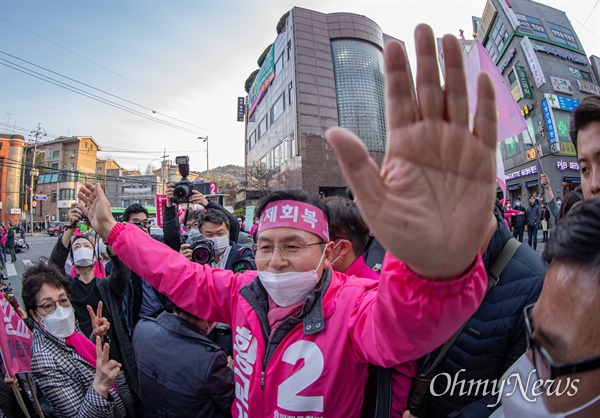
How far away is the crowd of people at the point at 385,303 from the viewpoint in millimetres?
761

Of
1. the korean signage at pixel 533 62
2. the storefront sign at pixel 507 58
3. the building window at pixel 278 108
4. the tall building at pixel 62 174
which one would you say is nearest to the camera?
the korean signage at pixel 533 62

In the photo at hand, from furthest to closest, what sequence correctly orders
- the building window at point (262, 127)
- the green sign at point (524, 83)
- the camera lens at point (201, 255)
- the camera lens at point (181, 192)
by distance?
the building window at point (262, 127) → the green sign at point (524, 83) → the camera lens at point (181, 192) → the camera lens at point (201, 255)

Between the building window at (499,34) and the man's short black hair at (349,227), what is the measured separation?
27.4m

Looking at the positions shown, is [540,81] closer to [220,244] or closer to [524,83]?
[524,83]

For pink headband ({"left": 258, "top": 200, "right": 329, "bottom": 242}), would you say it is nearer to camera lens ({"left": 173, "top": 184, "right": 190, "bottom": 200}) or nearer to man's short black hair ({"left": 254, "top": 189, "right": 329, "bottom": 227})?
man's short black hair ({"left": 254, "top": 189, "right": 329, "bottom": 227})

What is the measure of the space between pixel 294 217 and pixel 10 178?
46909mm

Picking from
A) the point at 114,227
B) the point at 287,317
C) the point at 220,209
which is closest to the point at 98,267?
the point at 220,209

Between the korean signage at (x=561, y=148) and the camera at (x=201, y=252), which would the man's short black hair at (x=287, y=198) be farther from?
the korean signage at (x=561, y=148)

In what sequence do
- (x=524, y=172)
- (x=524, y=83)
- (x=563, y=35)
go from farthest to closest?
(x=563, y=35), (x=524, y=172), (x=524, y=83)

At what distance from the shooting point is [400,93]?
2.55 ft

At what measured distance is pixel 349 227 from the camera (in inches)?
90.4


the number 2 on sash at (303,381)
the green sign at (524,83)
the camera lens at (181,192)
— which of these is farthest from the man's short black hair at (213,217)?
the green sign at (524,83)

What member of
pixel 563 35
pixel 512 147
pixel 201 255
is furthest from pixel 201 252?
pixel 563 35

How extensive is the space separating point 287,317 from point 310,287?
18 centimetres
